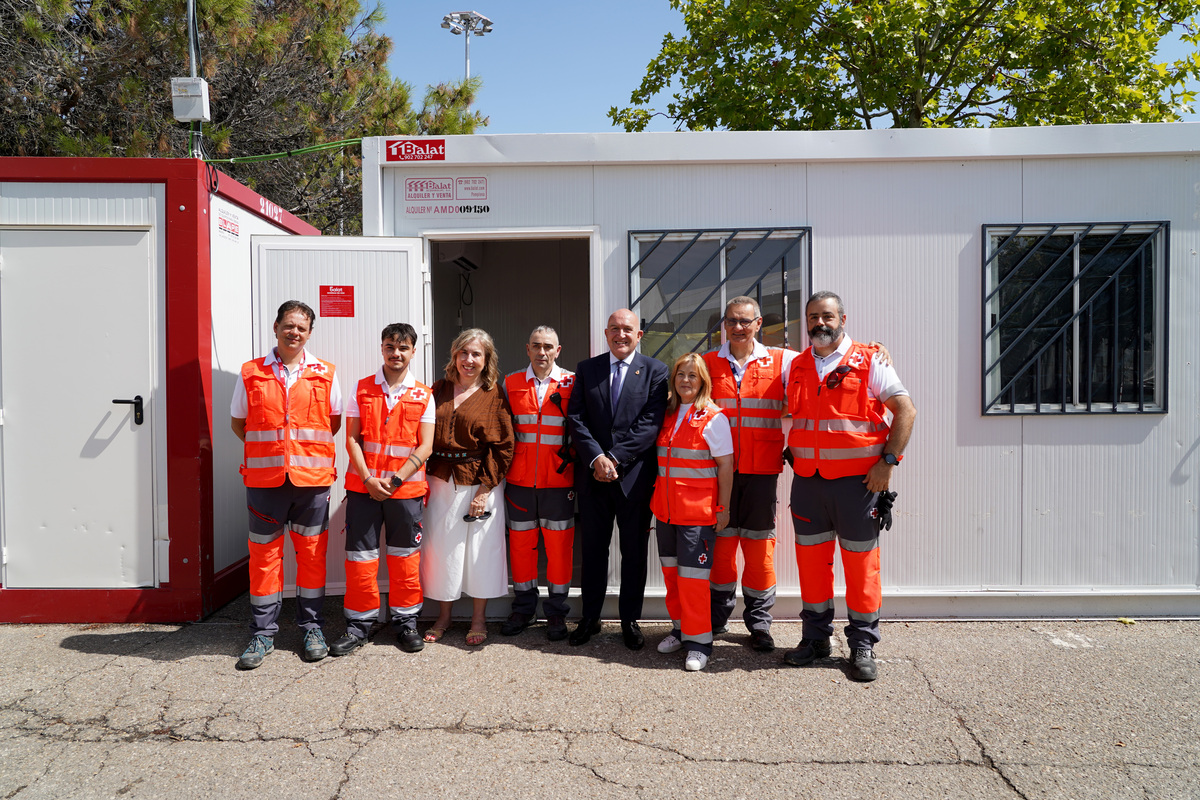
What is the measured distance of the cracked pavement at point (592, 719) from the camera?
2723 millimetres

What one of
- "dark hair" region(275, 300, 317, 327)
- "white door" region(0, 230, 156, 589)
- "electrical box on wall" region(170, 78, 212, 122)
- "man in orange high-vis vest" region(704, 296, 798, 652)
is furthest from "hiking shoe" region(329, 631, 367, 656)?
"electrical box on wall" region(170, 78, 212, 122)

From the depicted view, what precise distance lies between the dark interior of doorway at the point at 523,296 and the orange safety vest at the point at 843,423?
467 cm

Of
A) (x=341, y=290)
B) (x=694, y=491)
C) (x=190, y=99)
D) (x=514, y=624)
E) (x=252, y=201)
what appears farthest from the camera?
(x=190, y=99)

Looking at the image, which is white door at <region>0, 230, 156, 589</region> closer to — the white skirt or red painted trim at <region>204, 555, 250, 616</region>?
red painted trim at <region>204, 555, 250, 616</region>

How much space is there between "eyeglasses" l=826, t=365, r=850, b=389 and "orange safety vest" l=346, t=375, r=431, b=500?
2178mm

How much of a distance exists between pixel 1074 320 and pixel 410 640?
4.51 m

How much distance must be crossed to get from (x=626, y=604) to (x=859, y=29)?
11.0m

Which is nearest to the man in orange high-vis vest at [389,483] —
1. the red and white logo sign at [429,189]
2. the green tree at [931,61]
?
the red and white logo sign at [429,189]

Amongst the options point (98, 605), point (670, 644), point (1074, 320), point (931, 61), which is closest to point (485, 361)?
point (670, 644)

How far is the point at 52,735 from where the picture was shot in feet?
10.1

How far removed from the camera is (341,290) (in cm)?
451

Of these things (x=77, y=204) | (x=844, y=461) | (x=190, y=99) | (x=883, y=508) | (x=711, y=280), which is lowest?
(x=883, y=508)

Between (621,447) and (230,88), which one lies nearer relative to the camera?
(621,447)

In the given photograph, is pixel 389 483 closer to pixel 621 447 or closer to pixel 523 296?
pixel 621 447
